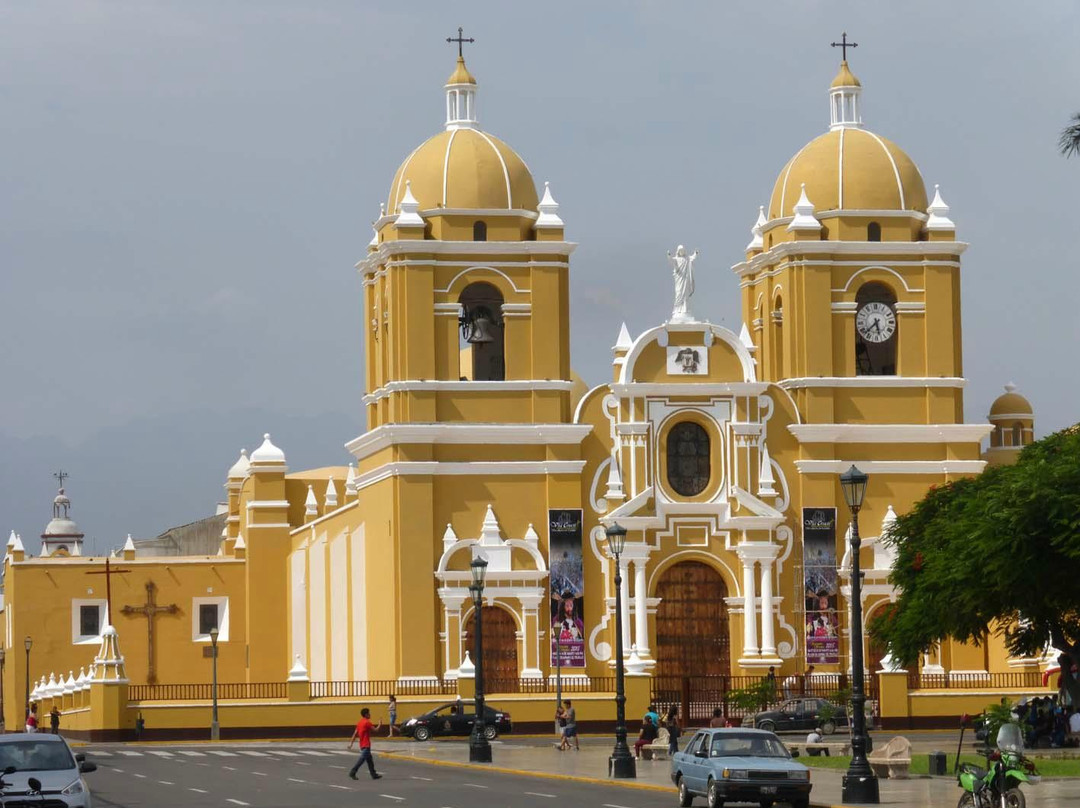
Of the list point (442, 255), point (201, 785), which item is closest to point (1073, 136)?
point (201, 785)

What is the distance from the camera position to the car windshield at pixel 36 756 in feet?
89.9

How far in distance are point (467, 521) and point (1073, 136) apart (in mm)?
36497

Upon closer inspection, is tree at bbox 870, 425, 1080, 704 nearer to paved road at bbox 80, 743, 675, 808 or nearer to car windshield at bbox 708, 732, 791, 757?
paved road at bbox 80, 743, 675, 808

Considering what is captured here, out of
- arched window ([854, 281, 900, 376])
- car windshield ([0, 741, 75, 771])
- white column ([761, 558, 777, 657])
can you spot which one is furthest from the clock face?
car windshield ([0, 741, 75, 771])

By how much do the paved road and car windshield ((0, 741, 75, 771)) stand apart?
4725mm

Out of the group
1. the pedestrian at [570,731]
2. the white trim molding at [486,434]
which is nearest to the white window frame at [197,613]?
the white trim molding at [486,434]

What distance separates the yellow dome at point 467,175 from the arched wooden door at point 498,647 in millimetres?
10363

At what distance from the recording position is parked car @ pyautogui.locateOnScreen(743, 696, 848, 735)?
52.8 meters

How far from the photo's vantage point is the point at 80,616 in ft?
256

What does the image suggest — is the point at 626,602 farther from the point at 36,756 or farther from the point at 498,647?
the point at 36,756

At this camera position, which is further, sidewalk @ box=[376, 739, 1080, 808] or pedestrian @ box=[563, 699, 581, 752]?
pedestrian @ box=[563, 699, 581, 752]

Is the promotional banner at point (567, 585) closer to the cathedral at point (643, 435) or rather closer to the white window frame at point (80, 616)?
the cathedral at point (643, 435)

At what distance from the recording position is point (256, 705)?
179 ft

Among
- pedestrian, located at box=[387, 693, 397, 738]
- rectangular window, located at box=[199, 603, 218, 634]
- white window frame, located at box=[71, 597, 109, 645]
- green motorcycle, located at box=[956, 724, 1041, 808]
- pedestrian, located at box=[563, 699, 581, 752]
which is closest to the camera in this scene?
green motorcycle, located at box=[956, 724, 1041, 808]
